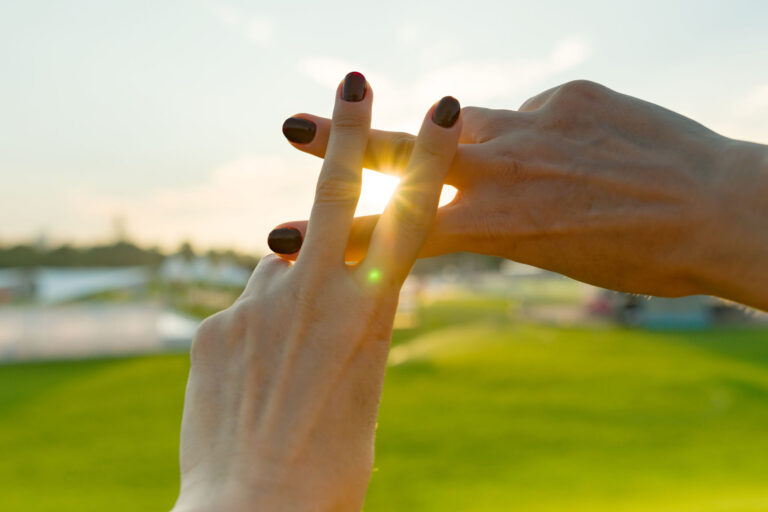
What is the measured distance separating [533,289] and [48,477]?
2866 cm

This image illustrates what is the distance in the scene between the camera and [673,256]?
110 centimetres

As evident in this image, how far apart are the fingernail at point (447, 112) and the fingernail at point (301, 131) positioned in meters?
0.28

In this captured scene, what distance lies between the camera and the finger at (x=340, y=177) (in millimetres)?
954

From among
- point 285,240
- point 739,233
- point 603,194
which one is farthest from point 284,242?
point 739,233

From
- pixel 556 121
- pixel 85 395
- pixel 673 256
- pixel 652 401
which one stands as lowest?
pixel 85 395

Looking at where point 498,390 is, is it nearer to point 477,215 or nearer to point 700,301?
point 477,215

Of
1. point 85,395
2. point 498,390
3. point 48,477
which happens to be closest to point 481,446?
point 498,390

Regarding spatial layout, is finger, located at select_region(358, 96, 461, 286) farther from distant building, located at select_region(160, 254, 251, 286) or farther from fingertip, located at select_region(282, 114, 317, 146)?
distant building, located at select_region(160, 254, 251, 286)

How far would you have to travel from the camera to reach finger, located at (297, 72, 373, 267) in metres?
0.95

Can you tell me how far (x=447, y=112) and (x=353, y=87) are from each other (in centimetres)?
17

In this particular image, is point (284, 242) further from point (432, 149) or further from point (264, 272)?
point (432, 149)

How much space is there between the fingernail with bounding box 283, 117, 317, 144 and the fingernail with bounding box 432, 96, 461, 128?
284 millimetres

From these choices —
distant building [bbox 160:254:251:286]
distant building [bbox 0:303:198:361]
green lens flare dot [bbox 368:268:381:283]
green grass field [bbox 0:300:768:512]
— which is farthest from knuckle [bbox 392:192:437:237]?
distant building [bbox 160:254:251:286]

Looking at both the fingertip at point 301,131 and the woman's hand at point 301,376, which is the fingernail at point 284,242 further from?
the fingertip at point 301,131
